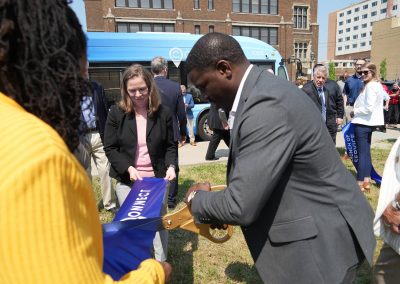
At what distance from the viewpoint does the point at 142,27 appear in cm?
3178

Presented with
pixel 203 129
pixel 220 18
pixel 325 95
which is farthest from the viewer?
pixel 220 18

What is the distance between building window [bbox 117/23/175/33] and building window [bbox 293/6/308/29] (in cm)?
1573

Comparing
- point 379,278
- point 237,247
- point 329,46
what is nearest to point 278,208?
point 379,278

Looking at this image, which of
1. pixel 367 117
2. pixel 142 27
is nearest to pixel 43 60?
pixel 367 117

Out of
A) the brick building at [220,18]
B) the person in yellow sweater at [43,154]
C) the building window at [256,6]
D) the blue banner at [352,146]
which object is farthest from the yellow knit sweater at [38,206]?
the building window at [256,6]

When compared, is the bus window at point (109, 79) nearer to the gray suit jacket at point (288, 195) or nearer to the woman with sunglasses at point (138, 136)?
the woman with sunglasses at point (138, 136)

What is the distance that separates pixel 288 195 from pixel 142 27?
32811mm

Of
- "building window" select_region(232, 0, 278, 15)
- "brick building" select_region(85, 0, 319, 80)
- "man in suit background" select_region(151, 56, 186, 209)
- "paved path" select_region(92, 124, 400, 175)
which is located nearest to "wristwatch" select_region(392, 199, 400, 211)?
"man in suit background" select_region(151, 56, 186, 209)

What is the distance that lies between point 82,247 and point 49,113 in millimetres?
324

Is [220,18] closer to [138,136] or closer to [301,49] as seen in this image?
[301,49]

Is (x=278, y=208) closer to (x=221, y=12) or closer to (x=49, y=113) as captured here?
(x=49, y=113)

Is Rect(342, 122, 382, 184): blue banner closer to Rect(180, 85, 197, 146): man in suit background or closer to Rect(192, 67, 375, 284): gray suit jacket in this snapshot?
Rect(192, 67, 375, 284): gray suit jacket

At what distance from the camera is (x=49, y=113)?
0.79 metres

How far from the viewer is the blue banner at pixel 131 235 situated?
1.34m
